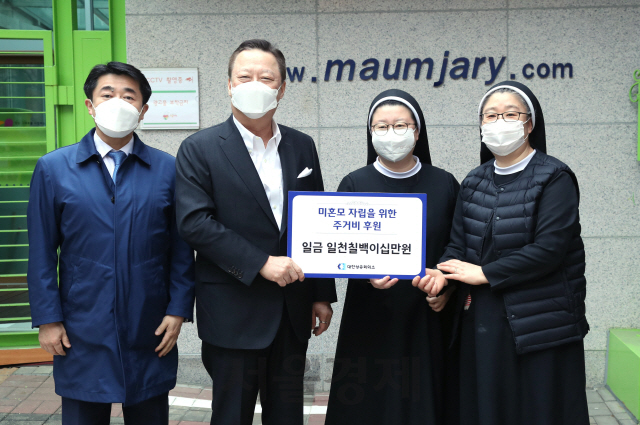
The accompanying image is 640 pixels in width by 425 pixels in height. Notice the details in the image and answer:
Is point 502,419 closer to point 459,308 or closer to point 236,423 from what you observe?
point 459,308

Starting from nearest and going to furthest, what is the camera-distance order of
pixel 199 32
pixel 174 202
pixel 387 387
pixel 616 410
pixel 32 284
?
pixel 32 284
pixel 174 202
pixel 387 387
pixel 616 410
pixel 199 32

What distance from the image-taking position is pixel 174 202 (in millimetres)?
2986

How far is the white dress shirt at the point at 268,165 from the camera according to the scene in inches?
113

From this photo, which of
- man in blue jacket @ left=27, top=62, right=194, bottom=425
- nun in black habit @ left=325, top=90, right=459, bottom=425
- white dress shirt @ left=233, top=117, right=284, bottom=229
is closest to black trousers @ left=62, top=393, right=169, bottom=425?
man in blue jacket @ left=27, top=62, right=194, bottom=425

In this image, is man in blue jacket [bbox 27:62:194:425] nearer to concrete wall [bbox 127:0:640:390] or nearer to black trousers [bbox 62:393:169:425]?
black trousers [bbox 62:393:169:425]

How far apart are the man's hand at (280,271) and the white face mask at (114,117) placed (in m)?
1.01

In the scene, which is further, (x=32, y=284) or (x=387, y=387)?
(x=387, y=387)

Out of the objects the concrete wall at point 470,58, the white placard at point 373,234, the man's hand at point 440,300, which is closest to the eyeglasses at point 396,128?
the white placard at point 373,234

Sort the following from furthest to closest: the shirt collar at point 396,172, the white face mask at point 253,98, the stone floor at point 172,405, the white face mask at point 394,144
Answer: the stone floor at point 172,405 → the shirt collar at point 396,172 → the white face mask at point 394,144 → the white face mask at point 253,98

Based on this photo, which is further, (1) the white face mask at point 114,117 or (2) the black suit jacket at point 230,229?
(1) the white face mask at point 114,117

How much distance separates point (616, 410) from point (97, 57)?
5458 millimetres

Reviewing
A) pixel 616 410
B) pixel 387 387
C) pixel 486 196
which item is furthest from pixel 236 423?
pixel 616 410

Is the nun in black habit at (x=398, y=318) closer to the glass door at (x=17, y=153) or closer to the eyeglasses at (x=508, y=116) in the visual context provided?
the eyeglasses at (x=508, y=116)

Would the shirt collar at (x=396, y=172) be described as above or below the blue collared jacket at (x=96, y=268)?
above
